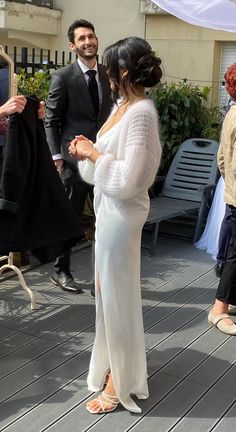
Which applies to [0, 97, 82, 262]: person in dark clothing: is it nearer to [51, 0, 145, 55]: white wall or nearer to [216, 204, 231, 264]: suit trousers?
[216, 204, 231, 264]: suit trousers

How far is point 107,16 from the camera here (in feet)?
28.8

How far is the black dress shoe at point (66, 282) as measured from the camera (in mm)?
4590

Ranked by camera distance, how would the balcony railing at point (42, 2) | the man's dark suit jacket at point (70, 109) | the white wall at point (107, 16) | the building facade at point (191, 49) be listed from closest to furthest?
the man's dark suit jacket at point (70, 109), the building facade at point (191, 49), the white wall at point (107, 16), the balcony railing at point (42, 2)

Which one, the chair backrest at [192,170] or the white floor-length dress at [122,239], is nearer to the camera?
the white floor-length dress at [122,239]

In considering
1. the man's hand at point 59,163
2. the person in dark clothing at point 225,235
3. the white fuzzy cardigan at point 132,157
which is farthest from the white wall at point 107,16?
the white fuzzy cardigan at point 132,157

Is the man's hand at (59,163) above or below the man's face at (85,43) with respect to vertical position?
below

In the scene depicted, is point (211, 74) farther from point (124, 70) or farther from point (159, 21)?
point (124, 70)

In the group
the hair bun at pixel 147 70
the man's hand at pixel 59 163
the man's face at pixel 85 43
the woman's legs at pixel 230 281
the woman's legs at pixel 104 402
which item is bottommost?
the woman's legs at pixel 104 402

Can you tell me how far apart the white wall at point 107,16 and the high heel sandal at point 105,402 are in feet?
21.5

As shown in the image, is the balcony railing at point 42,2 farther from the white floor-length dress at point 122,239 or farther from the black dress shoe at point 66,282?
the white floor-length dress at point 122,239

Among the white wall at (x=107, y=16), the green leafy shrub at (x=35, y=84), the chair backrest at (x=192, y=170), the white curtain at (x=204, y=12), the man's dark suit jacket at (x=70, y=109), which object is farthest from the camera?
the white wall at (x=107, y=16)

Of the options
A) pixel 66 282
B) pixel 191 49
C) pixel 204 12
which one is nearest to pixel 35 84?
pixel 204 12

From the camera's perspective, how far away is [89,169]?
2.99m

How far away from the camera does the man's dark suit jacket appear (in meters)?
4.46
